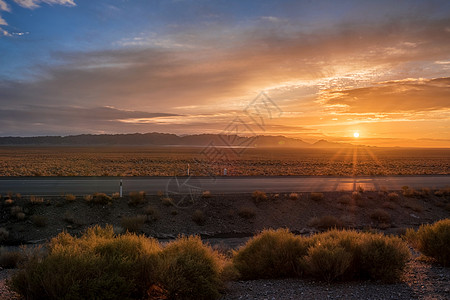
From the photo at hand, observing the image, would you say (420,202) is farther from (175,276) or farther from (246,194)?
(175,276)

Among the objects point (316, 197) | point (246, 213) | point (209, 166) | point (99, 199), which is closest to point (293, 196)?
point (316, 197)

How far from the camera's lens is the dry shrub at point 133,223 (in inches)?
614

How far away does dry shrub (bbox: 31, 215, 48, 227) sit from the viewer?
15.7 metres

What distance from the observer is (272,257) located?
8500 mm

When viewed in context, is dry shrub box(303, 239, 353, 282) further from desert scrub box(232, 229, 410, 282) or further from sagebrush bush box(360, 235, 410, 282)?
sagebrush bush box(360, 235, 410, 282)

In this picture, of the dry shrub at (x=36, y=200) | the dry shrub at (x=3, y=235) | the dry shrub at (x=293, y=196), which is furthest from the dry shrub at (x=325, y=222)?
the dry shrub at (x=3, y=235)

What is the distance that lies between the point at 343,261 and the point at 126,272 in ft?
14.7

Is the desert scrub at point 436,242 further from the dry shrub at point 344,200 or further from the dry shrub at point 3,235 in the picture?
the dry shrub at point 3,235

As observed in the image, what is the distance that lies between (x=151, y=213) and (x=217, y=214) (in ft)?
11.0

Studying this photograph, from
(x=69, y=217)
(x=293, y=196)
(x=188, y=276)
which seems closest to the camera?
(x=188, y=276)

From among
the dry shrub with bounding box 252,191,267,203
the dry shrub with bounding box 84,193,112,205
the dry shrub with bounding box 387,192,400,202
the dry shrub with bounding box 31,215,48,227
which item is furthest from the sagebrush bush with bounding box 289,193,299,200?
the dry shrub with bounding box 31,215,48,227

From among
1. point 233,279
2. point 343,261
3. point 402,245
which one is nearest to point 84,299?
point 233,279

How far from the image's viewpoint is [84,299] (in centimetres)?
577

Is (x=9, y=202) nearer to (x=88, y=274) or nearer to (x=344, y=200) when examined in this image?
(x=88, y=274)
